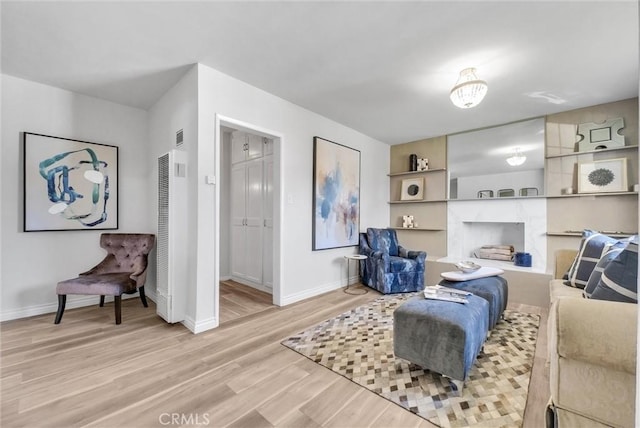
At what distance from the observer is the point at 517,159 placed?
384 centimetres

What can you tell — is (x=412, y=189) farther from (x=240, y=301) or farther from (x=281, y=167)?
(x=240, y=301)

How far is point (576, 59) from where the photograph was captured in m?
2.35

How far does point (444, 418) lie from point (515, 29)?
2.64 metres

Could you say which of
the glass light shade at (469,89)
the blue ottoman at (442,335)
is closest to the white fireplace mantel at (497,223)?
the glass light shade at (469,89)

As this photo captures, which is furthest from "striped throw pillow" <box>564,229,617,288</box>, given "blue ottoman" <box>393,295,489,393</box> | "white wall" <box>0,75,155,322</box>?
"white wall" <box>0,75,155,322</box>

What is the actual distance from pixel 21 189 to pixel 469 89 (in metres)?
4.49

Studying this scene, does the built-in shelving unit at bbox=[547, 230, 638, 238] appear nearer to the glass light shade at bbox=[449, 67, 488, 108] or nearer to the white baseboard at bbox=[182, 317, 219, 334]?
the glass light shade at bbox=[449, 67, 488, 108]

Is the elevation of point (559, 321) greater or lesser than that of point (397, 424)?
greater

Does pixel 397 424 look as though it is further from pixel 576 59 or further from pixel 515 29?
pixel 576 59

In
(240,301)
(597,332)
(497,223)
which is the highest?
(497,223)

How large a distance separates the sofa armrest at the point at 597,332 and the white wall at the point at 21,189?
398cm

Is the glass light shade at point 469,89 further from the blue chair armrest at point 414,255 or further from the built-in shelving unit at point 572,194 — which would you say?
the blue chair armrest at point 414,255

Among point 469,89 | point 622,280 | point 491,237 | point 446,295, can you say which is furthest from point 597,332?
point 491,237

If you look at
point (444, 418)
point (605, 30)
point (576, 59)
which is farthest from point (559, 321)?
point (576, 59)
